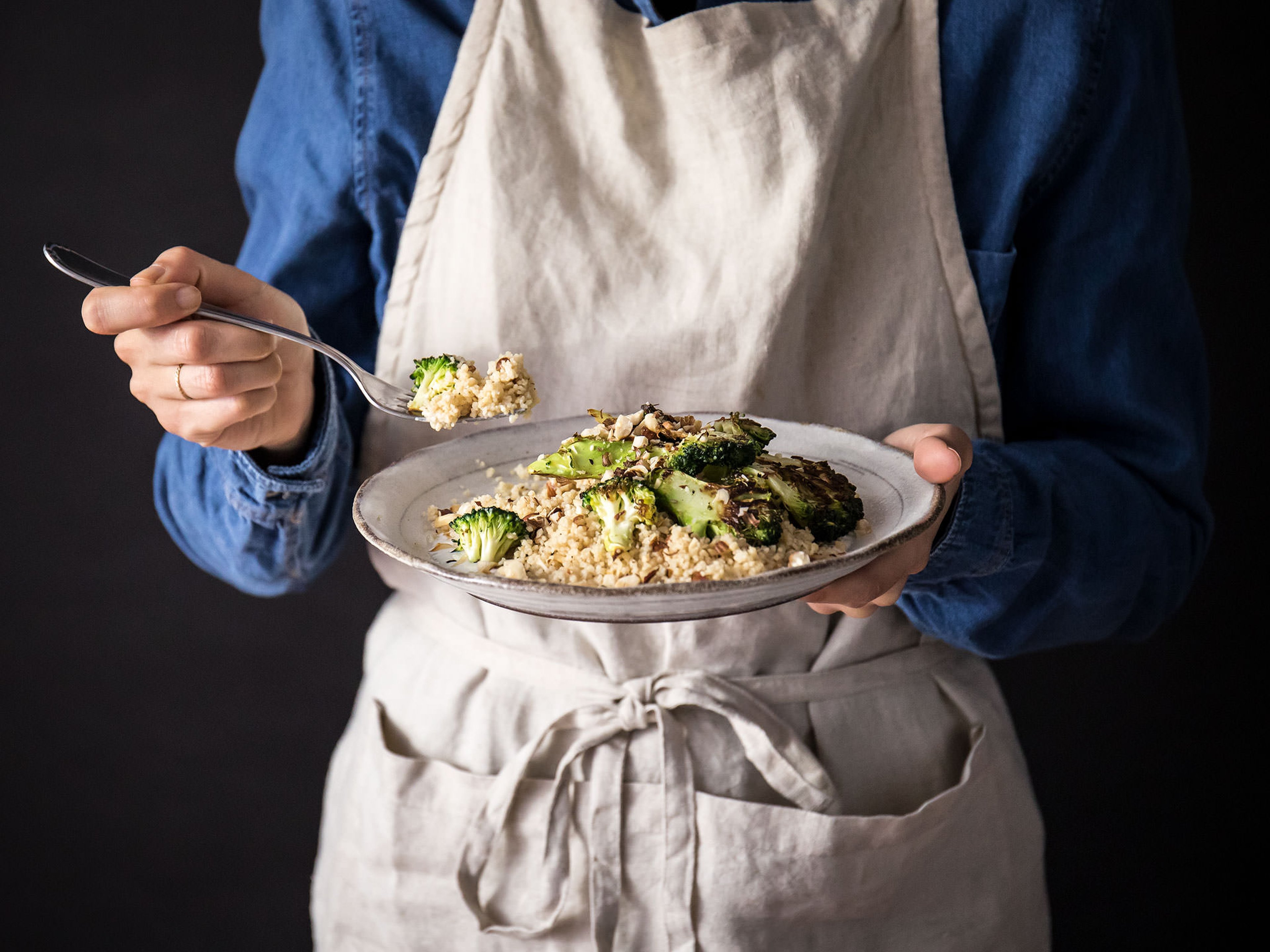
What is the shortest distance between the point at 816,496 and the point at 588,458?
9.3 inches

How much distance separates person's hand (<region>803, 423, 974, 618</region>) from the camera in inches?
35.2

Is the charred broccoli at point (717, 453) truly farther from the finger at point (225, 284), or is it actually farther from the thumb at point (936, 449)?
the finger at point (225, 284)

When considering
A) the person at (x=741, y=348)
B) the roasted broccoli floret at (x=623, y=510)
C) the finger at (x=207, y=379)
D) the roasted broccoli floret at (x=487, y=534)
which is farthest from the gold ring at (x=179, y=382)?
the roasted broccoli floret at (x=623, y=510)

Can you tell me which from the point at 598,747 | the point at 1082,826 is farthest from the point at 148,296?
the point at 1082,826

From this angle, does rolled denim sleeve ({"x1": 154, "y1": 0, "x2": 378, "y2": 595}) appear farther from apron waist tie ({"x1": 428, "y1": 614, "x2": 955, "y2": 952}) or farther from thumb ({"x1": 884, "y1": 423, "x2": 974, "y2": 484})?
thumb ({"x1": 884, "y1": 423, "x2": 974, "y2": 484})

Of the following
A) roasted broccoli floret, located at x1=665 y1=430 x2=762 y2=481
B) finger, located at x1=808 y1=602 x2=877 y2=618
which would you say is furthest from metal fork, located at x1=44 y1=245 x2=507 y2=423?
finger, located at x1=808 y1=602 x2=877 y2=618

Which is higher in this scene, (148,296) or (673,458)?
(148,296)

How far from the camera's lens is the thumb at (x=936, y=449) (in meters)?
0.89

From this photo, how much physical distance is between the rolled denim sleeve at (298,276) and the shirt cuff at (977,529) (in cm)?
72

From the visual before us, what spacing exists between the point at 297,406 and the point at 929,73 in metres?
0.87

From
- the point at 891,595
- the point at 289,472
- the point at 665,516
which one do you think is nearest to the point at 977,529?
the point at 891,595

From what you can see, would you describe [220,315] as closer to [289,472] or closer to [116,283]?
[116,283]

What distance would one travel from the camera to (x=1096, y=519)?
120 centimetres

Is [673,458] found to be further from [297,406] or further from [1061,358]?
[1061,358]
